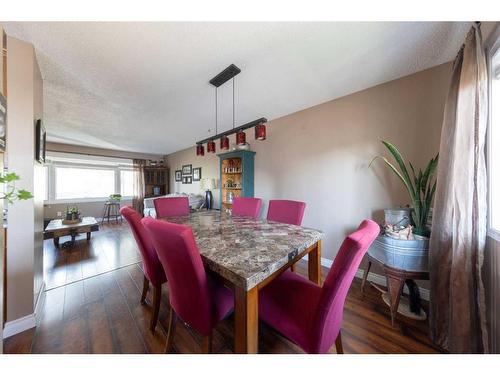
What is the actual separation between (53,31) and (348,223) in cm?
331

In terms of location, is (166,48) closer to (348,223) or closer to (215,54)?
(215,54)

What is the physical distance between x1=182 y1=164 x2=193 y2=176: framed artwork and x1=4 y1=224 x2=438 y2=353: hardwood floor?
3.75m

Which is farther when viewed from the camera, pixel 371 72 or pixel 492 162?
pixel 371 72

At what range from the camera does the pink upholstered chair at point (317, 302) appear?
2.28ft

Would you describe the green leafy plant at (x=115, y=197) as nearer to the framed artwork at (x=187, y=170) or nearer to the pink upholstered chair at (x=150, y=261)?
the framed artwork at (x=187, y=170)

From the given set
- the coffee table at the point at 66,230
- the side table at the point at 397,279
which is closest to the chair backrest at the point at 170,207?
the coffee table at the point at 66,230

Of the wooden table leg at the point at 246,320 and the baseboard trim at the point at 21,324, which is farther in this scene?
the baseboard trim at the point at 21,324

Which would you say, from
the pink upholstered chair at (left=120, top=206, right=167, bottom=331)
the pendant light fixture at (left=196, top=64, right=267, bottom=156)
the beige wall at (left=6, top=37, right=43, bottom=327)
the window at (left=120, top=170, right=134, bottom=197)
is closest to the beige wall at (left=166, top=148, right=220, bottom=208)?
the window at (left=120, top=170, right=134, bottom=197)

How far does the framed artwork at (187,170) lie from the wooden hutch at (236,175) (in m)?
1.94

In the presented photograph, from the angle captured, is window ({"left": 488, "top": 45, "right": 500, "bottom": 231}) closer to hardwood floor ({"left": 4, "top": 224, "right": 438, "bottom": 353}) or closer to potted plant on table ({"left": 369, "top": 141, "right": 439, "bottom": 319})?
potted plant on table ({"left": 369, "top": 141, "right": 439, "bottom": 319})

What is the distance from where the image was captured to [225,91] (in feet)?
6.76

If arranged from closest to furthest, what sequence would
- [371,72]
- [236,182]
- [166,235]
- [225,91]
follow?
[166,235] → [371,72] → [225,91] → [236,182]
